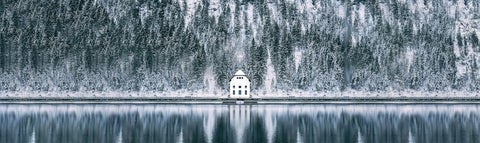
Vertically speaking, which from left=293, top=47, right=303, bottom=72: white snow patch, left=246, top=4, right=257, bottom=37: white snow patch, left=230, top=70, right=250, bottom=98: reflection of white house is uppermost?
left=246, top=4, right=257, bottom=37: white snow patch

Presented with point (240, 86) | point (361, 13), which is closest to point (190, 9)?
point (361, 13)

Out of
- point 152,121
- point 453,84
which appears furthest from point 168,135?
point 453,84

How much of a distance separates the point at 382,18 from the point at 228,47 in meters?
19.8

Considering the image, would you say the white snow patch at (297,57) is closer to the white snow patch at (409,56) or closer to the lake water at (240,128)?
the white snow patch at (409,56)

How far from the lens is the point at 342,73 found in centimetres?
10481

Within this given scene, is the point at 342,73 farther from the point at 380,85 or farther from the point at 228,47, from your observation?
the point at 228,47

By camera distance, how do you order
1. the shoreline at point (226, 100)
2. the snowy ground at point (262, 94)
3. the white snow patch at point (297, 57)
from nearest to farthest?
the shoreline at point (226, 100)
the snowy ground at point (262, 94)
the white snow patch at point (297, 57)

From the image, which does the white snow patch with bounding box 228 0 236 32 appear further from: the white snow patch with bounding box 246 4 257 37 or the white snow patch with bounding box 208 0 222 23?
the white snow patch with bounding box 246 4 257 37

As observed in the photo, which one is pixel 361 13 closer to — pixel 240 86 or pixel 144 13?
pixel 144 13

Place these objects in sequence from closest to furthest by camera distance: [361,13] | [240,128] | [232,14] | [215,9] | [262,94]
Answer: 1. [240,128]
2. [262,94]
3. [232,14]
4. [215,9]
5. [361,13]

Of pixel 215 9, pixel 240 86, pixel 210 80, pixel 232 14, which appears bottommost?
pixel 240 86

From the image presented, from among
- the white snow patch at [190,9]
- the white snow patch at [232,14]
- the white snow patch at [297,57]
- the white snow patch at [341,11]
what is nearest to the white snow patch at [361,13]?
the white snow patch at [341,11]

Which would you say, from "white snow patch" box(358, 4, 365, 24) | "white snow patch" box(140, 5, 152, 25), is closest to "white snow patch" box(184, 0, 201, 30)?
"white snow patch" box(140, 5, 152, 25)

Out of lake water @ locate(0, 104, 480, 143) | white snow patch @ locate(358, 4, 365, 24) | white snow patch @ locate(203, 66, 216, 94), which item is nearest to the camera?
lake water @ locate(0, 104, 480, 143)
